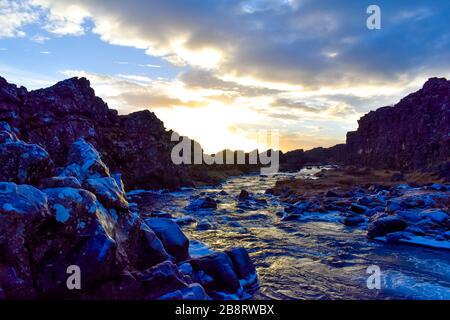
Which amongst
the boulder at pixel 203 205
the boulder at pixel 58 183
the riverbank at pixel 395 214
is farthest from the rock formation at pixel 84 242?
the boulder at pixel 203 205

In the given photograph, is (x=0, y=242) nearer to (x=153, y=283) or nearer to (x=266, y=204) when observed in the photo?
(x=153, y=283)

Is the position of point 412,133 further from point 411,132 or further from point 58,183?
point 58,183

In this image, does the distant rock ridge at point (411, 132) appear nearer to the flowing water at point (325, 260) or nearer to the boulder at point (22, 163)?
the flowing water at point (325, 260)

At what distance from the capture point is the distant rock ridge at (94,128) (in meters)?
46.9

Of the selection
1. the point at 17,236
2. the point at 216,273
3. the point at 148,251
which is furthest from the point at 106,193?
the point at 216,273

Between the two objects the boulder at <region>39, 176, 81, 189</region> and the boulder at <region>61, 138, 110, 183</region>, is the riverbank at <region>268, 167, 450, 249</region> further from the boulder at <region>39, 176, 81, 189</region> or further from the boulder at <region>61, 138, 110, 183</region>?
the boulder at <region>39, 176, 81, 189</region>

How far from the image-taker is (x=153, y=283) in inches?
396

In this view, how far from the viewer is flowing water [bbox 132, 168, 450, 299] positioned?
12.9m

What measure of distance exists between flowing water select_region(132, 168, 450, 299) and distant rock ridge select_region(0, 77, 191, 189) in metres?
25.2

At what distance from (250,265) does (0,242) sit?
28.7 ft

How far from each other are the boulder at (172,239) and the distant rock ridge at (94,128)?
27016mm

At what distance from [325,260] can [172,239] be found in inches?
290

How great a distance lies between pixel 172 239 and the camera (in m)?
14.8

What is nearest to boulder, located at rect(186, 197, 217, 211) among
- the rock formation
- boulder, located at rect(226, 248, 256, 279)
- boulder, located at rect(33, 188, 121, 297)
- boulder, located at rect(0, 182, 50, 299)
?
the rock formation
